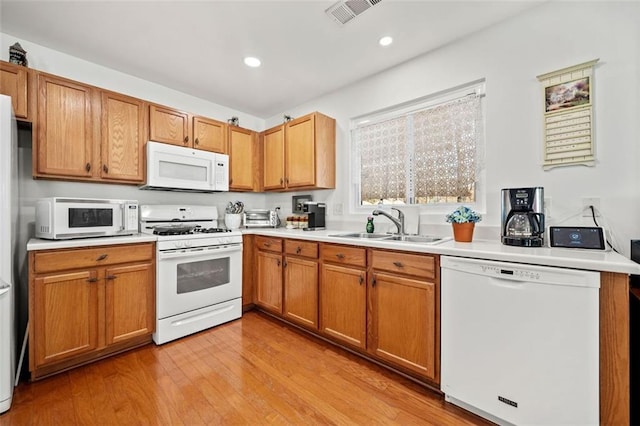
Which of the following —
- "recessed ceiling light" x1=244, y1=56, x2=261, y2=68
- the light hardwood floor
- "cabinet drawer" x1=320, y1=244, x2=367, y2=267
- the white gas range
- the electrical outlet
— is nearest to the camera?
the light hardwood floor

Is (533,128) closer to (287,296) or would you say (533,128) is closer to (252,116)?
(287,296)

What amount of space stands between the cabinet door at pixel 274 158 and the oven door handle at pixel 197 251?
3.20ft

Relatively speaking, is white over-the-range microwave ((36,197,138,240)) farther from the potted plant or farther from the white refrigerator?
the potted plant

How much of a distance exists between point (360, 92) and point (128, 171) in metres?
2.45

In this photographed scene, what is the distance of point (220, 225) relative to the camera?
3459 millimetres

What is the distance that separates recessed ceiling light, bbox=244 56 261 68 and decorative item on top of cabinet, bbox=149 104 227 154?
889 mm

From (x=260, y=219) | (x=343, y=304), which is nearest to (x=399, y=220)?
(x=343, y=304)

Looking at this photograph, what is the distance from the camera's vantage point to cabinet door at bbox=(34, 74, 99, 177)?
2.05 meters

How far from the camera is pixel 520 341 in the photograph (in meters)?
1.31

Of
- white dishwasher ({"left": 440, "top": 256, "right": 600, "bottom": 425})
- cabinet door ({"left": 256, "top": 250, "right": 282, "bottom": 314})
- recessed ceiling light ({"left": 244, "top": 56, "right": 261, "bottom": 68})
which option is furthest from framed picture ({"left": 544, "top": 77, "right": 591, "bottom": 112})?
cabinet door ({"left": 256, "top": 250, "right": 282, "bottom": 314})

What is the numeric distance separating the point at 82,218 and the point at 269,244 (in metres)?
1.55

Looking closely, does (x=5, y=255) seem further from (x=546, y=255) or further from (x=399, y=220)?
(x=546, y=255)

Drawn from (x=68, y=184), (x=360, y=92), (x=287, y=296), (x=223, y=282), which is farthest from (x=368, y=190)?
(x=68, y=184)

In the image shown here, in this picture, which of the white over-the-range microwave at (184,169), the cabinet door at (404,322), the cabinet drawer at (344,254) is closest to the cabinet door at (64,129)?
the white over-the-range microwave at (184,169)
